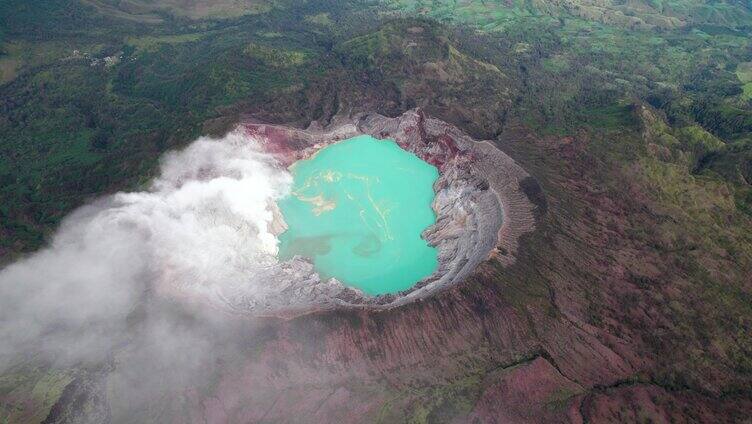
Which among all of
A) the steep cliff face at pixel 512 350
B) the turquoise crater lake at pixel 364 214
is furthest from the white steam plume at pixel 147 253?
the steep cliff face at pixel 512 350

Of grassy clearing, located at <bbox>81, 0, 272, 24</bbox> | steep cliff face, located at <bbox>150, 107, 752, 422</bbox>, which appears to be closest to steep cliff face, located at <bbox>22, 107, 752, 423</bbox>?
steep cliff face, located at <bbox>150, 107, 752, 422</bbox>

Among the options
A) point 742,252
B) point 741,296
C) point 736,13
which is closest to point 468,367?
point 741,296

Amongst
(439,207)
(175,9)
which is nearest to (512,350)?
(439,207)

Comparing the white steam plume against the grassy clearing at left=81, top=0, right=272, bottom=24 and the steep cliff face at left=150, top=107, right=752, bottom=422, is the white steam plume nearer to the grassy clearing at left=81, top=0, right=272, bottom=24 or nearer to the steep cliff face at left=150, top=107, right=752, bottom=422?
the steep cliff face at left=150, top=107, right=752, bottom=422

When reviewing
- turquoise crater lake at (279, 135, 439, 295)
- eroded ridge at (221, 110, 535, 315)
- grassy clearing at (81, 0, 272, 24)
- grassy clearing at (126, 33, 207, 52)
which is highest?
eroded ridge at (221, 110, 535, 315)

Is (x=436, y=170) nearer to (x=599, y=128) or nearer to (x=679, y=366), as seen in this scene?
(x=599, y=128)

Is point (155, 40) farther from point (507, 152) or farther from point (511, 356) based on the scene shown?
point (511, 356)
